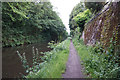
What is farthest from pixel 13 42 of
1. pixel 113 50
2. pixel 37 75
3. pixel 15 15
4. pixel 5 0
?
pixel 113 50

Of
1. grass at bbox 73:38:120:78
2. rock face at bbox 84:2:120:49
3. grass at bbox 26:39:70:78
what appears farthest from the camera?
rock face at bbox 84:2:120:49

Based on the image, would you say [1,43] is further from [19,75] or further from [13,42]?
[19,75]

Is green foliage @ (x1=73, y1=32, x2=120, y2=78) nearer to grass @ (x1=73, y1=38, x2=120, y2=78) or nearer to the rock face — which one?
grass @ (x1=73, y1=38, x2=120, y2=78)

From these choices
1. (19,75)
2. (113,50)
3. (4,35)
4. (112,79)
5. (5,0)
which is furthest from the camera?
(4,35)

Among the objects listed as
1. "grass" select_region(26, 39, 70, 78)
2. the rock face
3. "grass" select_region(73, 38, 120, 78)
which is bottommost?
"grass" select_region(26, 39, 70, 78)

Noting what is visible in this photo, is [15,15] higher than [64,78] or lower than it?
A: higher

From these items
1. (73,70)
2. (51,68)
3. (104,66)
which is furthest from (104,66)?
(51,68)

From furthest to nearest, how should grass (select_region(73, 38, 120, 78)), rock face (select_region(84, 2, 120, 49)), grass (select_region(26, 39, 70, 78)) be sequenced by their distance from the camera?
rock face (select_region(84, 2, 120, 49)) → grass (select_region(26, 39, 70, 78)) → grass (select_region(73, 38, 120, 78))

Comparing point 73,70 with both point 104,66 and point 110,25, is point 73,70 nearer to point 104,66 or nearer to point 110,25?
point 104,66

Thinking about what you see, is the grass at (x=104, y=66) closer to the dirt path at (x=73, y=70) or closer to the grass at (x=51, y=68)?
the dirt path at (x=73, y=70)

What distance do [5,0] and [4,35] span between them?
407 centimetres

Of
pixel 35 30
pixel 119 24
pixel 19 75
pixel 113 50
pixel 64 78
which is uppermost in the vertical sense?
pixel 35 30

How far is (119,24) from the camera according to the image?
113 inches

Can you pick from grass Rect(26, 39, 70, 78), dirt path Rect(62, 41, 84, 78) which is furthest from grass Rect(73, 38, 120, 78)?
grass Rect(26, 39, 70, 78)
